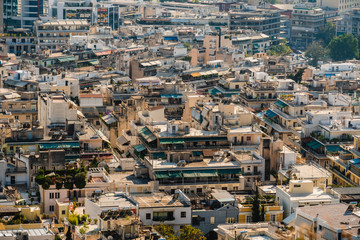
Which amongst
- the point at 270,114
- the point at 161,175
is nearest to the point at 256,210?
the point at 161,175

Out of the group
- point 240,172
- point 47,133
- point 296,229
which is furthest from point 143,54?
point 296,229

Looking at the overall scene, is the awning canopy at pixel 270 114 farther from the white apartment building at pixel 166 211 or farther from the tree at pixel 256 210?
the white apartment building at pixel 166 211

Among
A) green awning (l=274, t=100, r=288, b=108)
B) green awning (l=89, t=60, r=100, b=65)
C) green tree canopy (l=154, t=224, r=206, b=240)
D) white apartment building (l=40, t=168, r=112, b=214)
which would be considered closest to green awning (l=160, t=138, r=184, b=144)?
white apartment building (l=40, t=168, r=112, b=214)

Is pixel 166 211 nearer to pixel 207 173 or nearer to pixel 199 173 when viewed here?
pixel 199 173

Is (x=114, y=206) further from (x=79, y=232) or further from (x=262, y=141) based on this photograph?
(x=262, y=141)

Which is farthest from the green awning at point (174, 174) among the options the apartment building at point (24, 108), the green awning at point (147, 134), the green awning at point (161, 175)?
the apartment building at point (24, 108)

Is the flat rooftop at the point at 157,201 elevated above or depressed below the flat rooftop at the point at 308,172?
below
